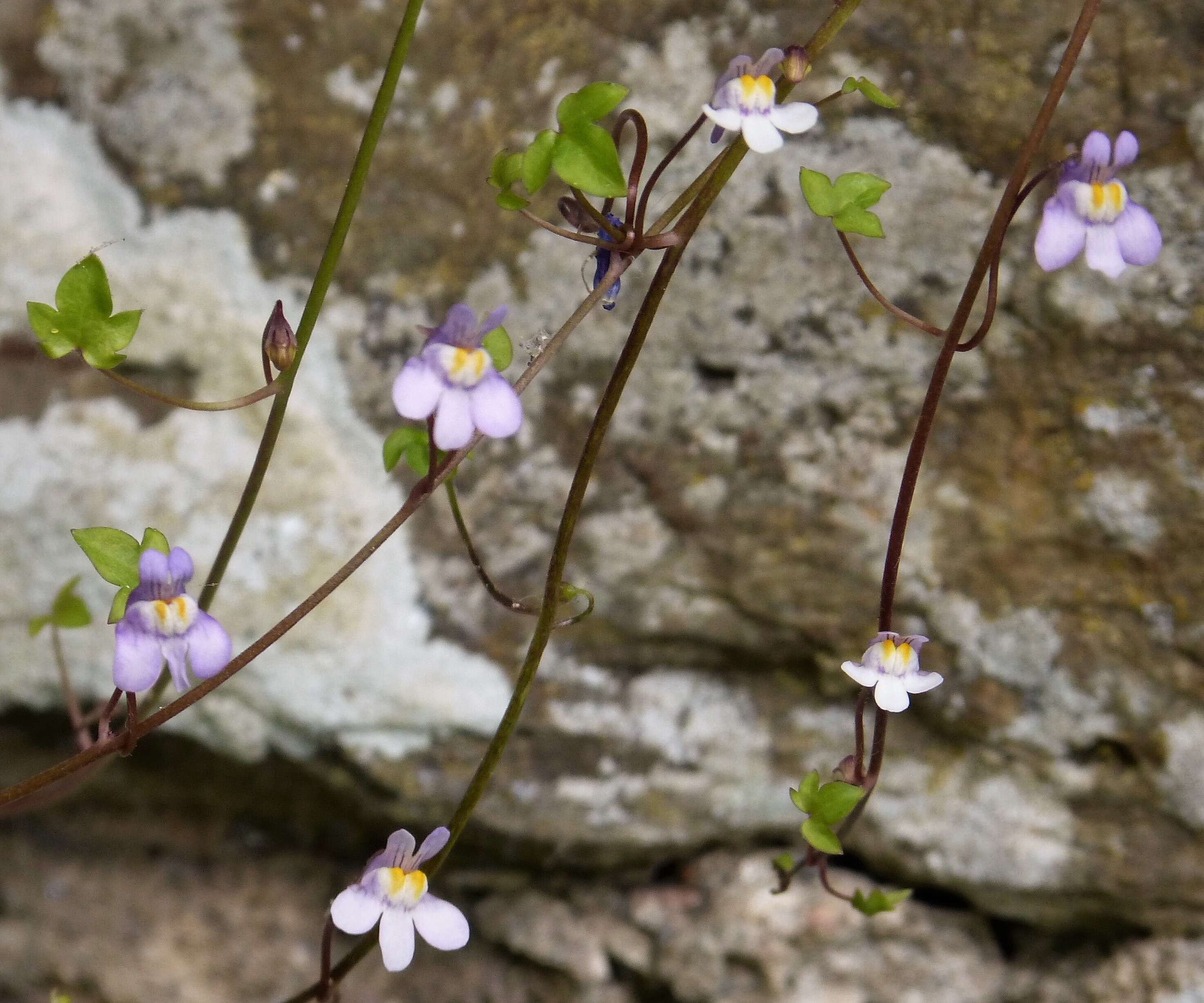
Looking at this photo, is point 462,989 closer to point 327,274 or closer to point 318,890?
point 318,890

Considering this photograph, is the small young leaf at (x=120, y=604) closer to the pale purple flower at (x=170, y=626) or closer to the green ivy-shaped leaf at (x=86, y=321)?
the pale purple flower at (x=170, y=626)

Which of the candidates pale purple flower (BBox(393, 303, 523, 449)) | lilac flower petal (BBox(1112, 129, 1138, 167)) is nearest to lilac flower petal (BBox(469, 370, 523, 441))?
pale purple flower (BBox(393, 303, 523, 449))

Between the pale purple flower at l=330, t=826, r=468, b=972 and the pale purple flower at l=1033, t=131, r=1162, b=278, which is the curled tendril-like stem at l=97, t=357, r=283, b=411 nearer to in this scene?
the pale purple flower at l=330, t=826, r=468, b=972

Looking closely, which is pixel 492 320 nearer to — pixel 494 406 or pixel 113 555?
pixel 494 406

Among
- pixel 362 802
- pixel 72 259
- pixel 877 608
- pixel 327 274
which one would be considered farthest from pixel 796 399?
pixel 72 259

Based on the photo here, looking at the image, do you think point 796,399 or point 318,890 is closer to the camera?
point 796,399
